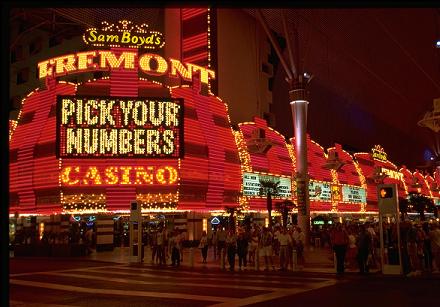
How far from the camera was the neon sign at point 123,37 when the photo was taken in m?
36.4

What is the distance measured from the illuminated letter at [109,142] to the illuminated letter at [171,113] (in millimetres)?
3579

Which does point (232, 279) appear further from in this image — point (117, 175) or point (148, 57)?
point (148, 57)

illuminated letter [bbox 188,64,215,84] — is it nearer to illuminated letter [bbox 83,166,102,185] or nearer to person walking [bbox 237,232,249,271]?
illuminated letter [bbox 83,166,102,185]

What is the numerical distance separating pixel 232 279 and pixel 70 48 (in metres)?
44.7

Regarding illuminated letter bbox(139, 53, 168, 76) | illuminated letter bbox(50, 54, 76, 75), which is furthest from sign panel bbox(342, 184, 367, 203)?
illuminated letter bbox(50, 54, 76, 75)

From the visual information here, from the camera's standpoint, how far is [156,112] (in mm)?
34906

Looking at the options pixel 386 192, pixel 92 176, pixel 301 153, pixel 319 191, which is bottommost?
pixel 386 192

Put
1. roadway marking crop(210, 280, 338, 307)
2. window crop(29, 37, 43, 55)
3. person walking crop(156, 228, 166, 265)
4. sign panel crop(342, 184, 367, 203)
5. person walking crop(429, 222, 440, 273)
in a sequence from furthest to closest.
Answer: window crop(29, 37, 43, 55)
sign panel crop(342, 184, 367, 203)
person walking crop(156, 228, 166, 265)
person walking crop(429, 222, 440, 273)
roadway marking crop(210, 280, 338, 307)

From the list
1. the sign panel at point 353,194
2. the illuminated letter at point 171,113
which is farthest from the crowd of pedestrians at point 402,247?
the sign panel at point 353,194

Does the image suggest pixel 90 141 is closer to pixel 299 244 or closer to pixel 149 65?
pixel 149 65

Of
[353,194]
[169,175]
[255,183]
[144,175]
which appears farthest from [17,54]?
[353,194]

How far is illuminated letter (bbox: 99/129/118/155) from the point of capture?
1323 inches

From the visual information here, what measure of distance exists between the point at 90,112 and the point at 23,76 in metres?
35.9

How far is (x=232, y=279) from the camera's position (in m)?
19.3
